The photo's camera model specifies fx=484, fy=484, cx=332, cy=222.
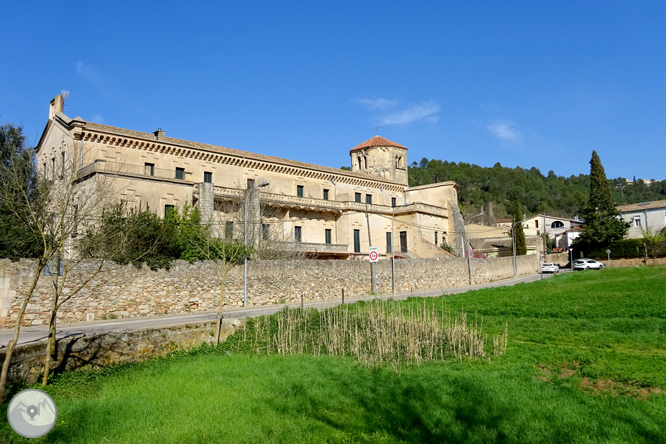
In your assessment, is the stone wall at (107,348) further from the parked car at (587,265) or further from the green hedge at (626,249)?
the green hedge at (626,249)

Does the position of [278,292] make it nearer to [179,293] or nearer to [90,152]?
[179,293]

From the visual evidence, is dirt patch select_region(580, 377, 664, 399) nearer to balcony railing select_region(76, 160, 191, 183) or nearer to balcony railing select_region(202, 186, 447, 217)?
balcony railing select_region(76, 160, 191, 183)

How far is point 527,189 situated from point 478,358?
395 ft

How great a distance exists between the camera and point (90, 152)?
31.3 m

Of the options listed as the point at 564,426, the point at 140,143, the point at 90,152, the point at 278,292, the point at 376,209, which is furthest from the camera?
the point at 376,209

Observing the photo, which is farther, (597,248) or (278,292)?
(597,248)

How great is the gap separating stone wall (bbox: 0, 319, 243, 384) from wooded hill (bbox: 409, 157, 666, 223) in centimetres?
9052

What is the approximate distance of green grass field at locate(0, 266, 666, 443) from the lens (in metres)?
6.77

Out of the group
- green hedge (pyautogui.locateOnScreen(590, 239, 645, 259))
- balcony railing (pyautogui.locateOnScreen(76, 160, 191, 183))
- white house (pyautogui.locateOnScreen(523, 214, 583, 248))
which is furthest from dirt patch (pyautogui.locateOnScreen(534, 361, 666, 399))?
white house (pyautogui.locateOnScreen(523, 214, 583, 248))

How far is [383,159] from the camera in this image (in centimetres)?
5572

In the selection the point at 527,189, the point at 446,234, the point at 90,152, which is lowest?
the point at 446,234

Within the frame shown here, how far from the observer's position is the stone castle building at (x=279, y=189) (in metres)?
30.7

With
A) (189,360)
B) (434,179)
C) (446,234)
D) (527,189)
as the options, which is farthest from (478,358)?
(527,189)

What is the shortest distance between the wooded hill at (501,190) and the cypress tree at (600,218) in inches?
1603
